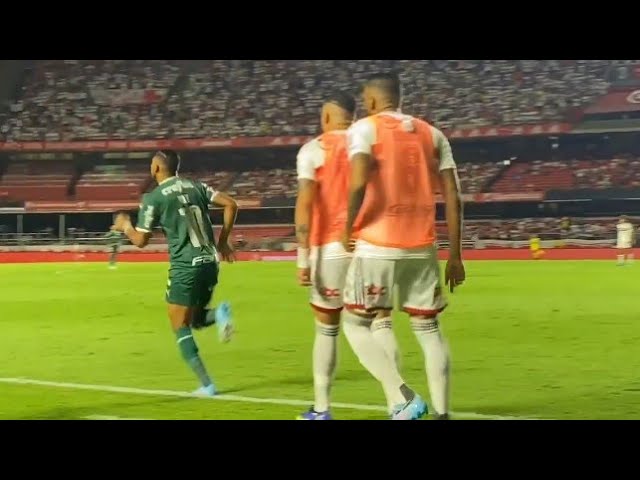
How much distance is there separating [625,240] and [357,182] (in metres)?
3.37

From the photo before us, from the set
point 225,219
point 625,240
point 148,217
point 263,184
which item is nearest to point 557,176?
point 625,240

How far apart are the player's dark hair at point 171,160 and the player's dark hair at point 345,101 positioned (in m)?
0.81

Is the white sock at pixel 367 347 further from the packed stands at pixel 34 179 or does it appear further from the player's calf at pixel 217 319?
the packed stands at pixel 34 179

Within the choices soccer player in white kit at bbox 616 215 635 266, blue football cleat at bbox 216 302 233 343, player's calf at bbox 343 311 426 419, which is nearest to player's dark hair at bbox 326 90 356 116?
player's calf at bbox 343 311 426 419

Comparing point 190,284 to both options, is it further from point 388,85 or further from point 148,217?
point 388,85

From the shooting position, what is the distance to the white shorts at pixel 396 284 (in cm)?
394

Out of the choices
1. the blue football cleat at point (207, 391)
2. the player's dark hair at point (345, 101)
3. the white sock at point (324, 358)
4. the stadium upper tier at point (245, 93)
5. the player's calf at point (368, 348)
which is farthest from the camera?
the stadium upper tier at point (245, 93)

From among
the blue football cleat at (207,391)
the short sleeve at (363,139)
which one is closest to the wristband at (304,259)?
the short sleeve at (363,139)

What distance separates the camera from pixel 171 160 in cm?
477

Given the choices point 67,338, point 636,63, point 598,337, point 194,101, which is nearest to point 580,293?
point 598,337
